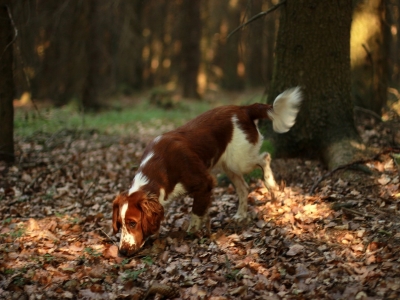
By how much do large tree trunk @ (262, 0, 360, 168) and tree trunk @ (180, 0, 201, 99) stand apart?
15.6m

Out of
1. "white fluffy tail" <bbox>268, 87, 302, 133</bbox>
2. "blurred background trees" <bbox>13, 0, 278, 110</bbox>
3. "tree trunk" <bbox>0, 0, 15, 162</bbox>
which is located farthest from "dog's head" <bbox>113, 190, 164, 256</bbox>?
"tree trunk" <bbox>0, 0, 15, 162</bbox>

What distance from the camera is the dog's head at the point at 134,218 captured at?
5.14m

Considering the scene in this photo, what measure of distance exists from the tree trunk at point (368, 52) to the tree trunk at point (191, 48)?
14.0 metres

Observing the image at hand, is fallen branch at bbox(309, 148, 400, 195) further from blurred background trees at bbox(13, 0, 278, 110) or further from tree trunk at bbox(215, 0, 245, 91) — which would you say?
tree trunk at bbox(215, 0, 245, 91)

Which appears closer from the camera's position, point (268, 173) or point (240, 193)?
point (240, 193)

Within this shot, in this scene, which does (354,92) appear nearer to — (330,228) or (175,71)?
(330,228)

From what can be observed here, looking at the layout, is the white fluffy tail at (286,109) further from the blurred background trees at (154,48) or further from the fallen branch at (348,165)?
the blurred background trees at (154,48)

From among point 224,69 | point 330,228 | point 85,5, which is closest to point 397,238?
point 330,228

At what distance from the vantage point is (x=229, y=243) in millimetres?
5609

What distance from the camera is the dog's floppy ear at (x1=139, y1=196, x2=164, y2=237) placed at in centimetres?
517

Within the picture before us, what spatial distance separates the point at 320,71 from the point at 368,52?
2547 millimetres

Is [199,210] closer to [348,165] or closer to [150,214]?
[150,214]

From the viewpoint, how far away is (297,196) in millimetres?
6648

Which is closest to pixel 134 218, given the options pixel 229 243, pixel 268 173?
pixel 229 243
